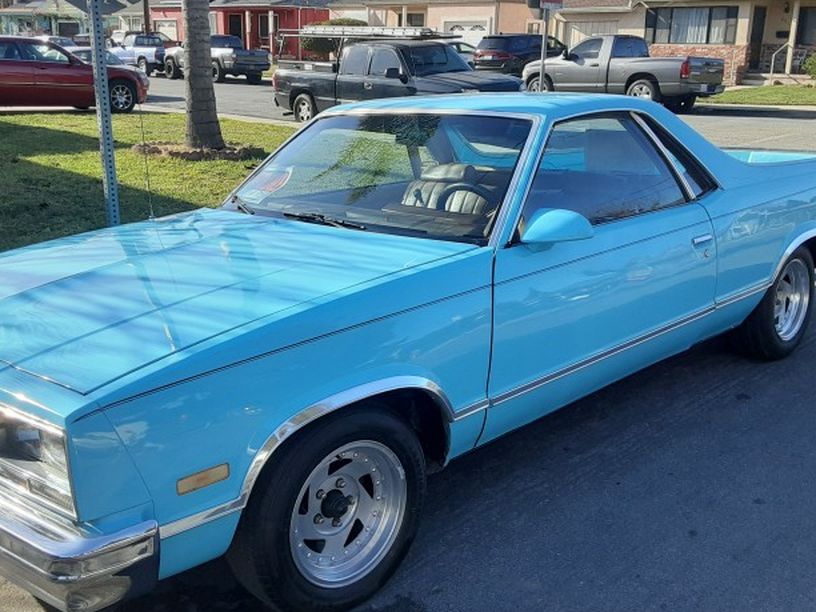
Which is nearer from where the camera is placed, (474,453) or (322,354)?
(322,354)

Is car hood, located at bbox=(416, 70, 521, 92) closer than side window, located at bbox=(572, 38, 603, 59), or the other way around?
car hood, located at bbox=(416, 70, 521, 92)

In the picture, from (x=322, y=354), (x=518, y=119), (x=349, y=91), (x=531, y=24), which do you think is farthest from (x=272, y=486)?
(x=531, y=24)

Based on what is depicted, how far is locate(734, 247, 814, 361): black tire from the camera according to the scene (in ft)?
16.4

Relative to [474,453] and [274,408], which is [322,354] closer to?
[274,408]

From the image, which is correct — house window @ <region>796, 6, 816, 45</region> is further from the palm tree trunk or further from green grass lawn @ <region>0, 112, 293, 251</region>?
the palm tree trunk

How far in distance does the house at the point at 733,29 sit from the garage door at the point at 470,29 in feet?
20.4

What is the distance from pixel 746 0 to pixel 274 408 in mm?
32243

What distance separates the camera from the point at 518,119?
12.4 feet

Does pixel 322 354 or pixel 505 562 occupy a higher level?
pixel 322 354

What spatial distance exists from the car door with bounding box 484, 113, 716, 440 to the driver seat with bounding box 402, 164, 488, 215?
236mm

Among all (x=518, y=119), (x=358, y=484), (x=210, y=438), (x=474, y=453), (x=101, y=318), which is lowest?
(x=474, y=453)

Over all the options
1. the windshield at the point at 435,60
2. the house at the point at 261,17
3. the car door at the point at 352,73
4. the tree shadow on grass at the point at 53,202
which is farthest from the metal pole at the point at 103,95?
the house at the point at 261,17

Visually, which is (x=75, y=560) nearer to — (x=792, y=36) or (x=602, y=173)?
(x=602, y=173)

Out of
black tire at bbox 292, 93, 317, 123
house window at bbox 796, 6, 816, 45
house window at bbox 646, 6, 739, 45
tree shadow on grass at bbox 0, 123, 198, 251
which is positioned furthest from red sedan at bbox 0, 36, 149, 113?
house window at bbox 796, 6, 816, 45
